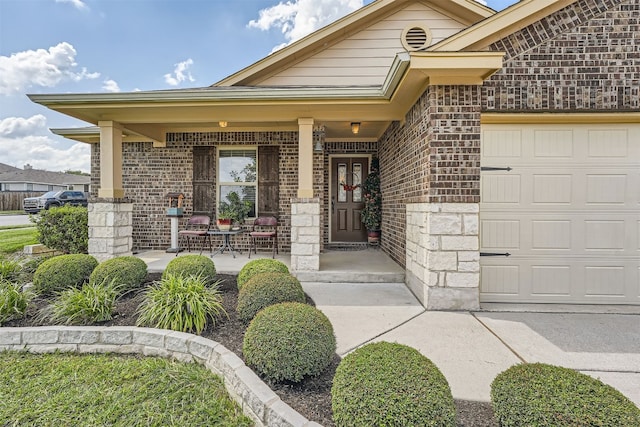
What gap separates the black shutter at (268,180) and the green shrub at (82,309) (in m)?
3.83

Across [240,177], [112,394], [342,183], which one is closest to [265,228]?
[240,177]

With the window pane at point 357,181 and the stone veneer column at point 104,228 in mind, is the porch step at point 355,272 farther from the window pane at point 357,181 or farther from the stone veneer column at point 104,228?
the stone veneer column at point 104,228

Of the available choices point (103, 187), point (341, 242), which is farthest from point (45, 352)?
point (341, 242)

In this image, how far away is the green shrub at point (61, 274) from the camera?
359 cm

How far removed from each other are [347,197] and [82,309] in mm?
5523

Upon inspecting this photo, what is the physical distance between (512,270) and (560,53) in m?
2.68

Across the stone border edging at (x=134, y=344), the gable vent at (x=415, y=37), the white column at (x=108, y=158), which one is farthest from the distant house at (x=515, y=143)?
the gable vent at (x=415, y=37)

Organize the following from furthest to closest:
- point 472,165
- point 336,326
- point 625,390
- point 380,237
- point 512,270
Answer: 1. point 380,237
2. point 512,270
3. point 472,165
4. point 336,326
5. point 625,390

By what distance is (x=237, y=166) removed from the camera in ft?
22.4

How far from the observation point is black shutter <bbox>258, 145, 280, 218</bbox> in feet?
21.9

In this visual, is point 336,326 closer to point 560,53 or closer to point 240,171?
point 560,53

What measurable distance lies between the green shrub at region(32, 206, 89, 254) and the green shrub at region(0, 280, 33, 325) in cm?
283

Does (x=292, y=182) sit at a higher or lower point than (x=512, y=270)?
higher

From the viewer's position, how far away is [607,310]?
3.59m
